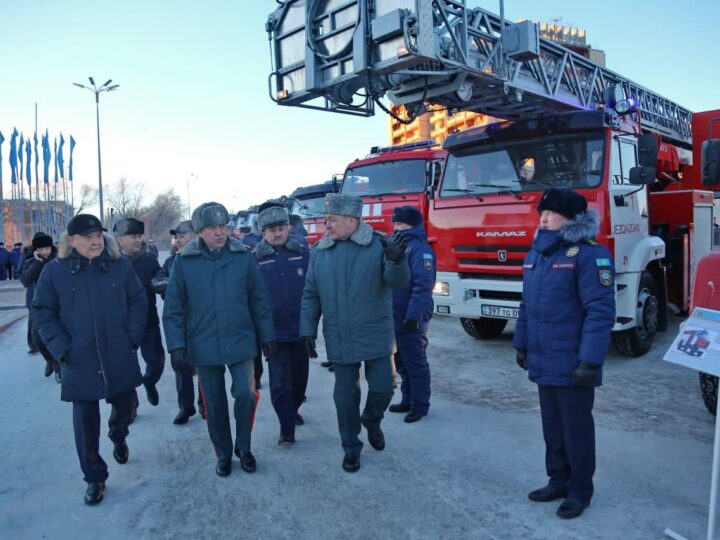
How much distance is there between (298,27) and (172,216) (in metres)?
72.8

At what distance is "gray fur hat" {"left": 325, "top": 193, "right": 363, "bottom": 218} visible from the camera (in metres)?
3.63

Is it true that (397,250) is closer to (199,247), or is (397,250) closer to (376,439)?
(199,247)

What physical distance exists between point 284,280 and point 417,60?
247cm

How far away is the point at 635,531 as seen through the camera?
279 cm

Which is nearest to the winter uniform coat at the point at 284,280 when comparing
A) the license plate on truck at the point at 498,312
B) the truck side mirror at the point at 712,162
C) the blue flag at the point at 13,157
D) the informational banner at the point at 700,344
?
the informational banner at the point at 700,344

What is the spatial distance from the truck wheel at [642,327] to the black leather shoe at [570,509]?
3735mm

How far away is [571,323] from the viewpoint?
2900 millimetres

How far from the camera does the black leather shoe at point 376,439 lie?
393 cm

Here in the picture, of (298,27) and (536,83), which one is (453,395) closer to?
(536,83)

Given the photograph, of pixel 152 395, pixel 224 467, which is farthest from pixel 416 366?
pixel 152 395

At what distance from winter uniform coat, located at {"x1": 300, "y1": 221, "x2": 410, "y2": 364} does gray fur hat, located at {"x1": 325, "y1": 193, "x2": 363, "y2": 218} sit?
0.12 metres

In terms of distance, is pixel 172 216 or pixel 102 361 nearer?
pixel 102 361

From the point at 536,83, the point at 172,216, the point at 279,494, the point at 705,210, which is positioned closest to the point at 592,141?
the point at 536,83

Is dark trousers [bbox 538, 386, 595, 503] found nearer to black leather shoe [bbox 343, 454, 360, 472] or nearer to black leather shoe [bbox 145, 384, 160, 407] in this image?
black leather shoe [bbox 343, 454, 360, 472]
